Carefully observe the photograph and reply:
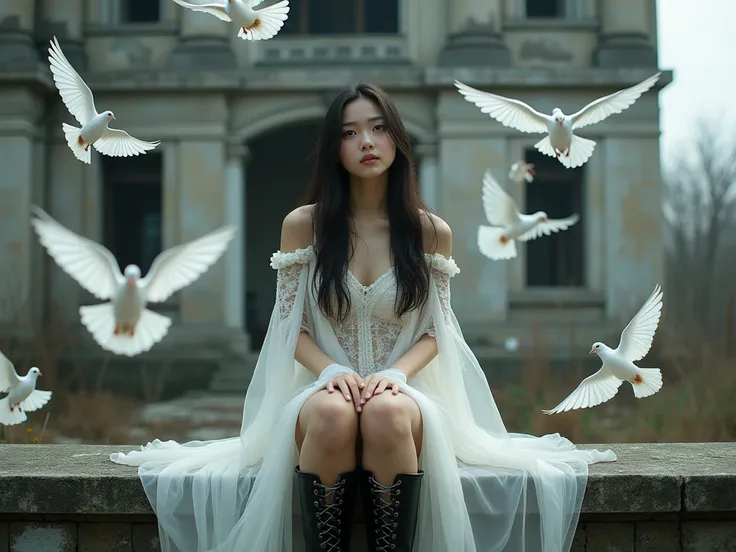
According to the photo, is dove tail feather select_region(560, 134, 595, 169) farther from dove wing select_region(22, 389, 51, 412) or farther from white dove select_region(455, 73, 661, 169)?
dove wing select_region(22, 389, 51, 412)

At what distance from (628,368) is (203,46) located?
907 cm

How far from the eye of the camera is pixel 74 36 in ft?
36.7

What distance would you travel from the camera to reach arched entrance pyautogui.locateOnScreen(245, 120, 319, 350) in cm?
1438

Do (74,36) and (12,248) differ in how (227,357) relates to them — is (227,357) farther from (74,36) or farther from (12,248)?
(74,36)

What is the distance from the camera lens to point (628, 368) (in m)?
3.01

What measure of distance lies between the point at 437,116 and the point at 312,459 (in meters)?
8.97

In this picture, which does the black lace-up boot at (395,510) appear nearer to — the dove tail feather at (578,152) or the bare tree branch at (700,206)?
the dove tail feather at (578,152)

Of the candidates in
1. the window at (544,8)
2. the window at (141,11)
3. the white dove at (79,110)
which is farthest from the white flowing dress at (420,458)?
the window at (141,11)

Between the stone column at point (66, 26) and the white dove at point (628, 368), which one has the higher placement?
the stone column at point (66, 26)

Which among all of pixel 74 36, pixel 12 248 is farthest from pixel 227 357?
pixel 74 36

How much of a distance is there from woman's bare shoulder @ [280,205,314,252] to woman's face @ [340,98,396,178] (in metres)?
0.26

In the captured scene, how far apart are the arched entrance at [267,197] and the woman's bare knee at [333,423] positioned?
38.7ft

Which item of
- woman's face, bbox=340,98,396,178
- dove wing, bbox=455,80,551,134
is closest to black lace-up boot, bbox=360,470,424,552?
woman's face, bbox=340,98,396,178

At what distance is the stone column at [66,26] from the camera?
11.1 meters
